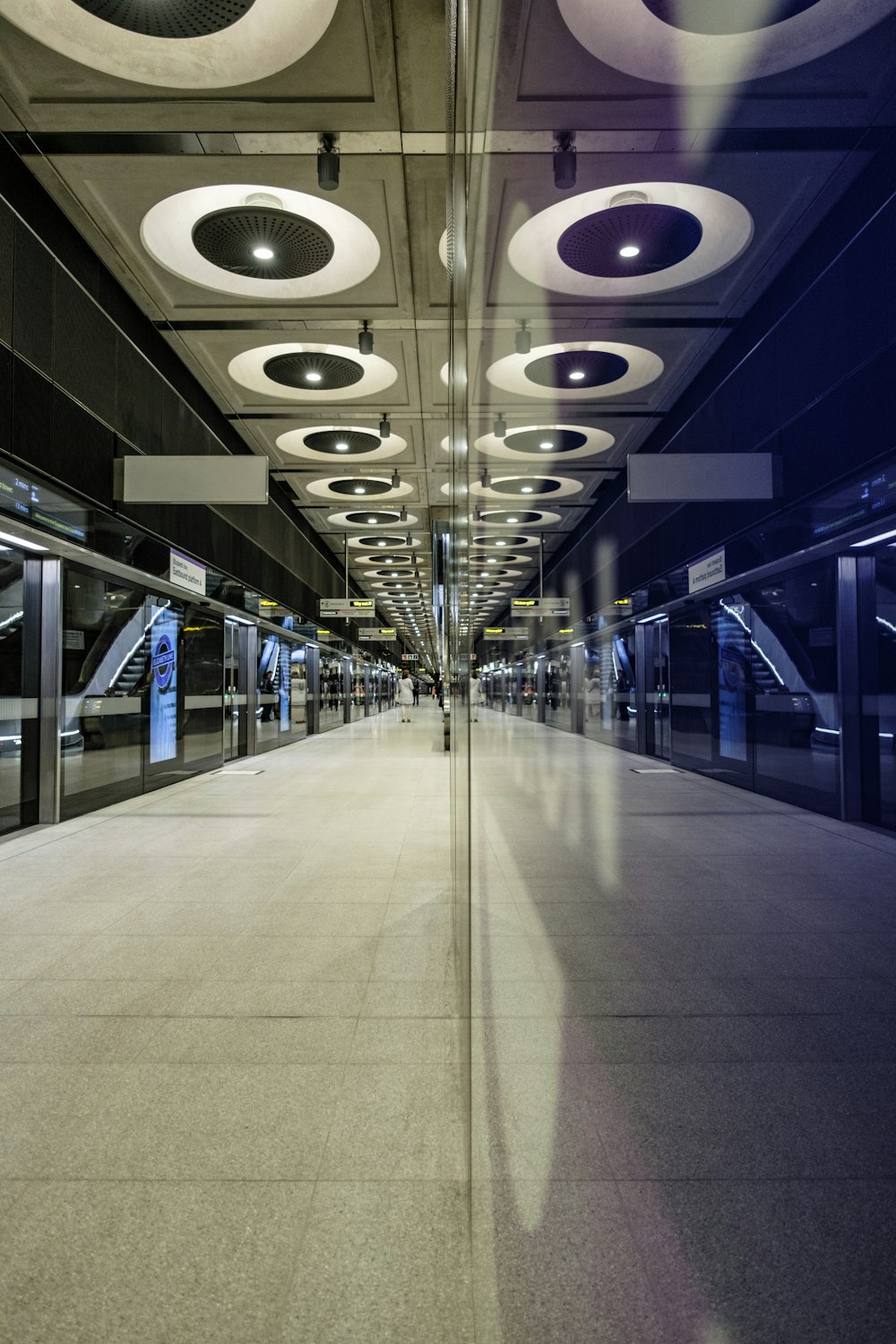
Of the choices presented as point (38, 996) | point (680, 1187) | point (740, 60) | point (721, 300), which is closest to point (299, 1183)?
point (680, 1187)

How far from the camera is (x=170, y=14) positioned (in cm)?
367

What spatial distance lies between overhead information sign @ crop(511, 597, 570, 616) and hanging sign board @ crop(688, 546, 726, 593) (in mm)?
10104

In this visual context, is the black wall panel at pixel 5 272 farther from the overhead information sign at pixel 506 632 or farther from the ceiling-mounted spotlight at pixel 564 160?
the overhead information sign at pixel 506 632

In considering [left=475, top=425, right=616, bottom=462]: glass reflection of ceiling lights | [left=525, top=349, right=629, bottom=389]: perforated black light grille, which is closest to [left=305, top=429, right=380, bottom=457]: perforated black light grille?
[left=475, top=425, right=616, bottom=462]: glass reflection of ceiling lights

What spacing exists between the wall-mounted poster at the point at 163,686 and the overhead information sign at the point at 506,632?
13496 millimetres

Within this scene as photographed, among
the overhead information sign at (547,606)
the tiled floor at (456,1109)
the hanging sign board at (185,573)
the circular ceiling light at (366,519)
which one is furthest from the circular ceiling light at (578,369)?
the overhead information sign at (547,606)

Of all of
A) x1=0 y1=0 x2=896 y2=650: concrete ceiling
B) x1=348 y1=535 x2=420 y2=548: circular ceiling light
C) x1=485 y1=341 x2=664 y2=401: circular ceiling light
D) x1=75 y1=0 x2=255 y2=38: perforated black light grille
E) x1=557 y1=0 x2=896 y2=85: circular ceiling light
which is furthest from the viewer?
x1=348 y1=535 x2=420 y2=548: circular ceiling light

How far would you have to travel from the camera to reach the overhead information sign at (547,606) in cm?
1670

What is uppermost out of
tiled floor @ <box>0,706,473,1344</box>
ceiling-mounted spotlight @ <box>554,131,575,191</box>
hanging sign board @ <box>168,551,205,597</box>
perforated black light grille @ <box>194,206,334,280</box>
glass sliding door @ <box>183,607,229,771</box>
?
perforated black light grille @ <box>194,206,334,280</box>

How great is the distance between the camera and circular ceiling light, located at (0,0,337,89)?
145 inches

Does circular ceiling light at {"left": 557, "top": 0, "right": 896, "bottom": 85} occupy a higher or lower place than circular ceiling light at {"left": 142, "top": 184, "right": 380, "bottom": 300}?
lower

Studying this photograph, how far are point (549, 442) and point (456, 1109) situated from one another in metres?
9.44

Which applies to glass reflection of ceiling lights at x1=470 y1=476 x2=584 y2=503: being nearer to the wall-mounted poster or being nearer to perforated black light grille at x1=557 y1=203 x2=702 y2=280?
the wall-mounted poster

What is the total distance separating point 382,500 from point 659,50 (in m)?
10.6
